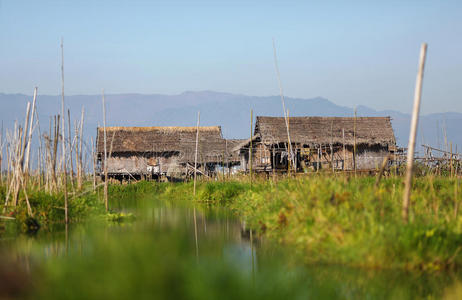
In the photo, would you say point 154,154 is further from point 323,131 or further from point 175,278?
point 175,278

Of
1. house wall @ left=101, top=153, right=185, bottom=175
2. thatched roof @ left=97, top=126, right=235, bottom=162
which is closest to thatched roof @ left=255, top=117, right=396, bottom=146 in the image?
thatched roof @ left=97, top=126, right=235, bottom=162

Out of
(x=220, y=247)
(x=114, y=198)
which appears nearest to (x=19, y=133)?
(x=220, y=247)

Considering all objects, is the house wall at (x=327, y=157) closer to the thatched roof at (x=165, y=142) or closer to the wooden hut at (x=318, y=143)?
the wooden hut at (x=318, y=143)

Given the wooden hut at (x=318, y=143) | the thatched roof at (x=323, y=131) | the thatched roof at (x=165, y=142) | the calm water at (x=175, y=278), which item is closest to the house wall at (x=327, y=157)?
the wooden hut at (x=318, y=143)

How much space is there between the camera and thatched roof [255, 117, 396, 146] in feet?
86.8

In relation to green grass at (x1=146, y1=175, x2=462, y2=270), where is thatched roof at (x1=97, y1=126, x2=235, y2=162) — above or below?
above

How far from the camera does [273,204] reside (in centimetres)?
973

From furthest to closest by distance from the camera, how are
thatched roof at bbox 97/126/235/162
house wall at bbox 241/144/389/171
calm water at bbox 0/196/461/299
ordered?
1. thatched roof at bbox 97/126/235/162
2. house wall at bbox 241/144/389/171
3. calm water at bbox 0/196/461/299

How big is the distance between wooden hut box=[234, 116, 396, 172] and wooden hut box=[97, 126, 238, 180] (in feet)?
15.6

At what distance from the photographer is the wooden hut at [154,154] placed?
32844mm

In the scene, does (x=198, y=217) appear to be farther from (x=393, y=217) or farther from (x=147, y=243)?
(x=147, y=243)

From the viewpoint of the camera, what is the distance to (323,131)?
27469 mm

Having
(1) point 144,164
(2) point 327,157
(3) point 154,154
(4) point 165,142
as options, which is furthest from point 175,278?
(4) point 165,142

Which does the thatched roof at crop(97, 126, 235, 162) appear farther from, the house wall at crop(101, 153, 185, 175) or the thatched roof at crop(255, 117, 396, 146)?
the thatched roof at crop(255, 117, 396, 146)
